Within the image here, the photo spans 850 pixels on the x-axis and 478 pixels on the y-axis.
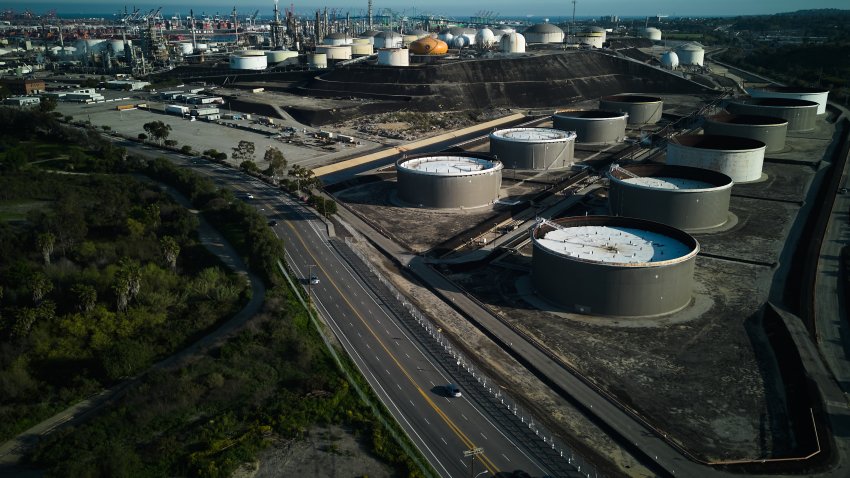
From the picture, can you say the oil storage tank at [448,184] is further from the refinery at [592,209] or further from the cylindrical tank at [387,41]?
the cylindrical tank at [387,41]

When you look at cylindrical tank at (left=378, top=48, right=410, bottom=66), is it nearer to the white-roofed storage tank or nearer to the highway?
the white-roofed storage tank

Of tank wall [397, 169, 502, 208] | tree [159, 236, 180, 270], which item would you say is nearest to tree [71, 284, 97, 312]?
tree [159, 236, 180, 270]

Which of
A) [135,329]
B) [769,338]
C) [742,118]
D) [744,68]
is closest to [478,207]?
[769,338]

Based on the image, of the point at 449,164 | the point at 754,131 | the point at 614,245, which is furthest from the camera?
the point at 754,131

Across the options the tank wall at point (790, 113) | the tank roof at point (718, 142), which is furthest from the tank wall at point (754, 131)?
the tank wall at point (790, 113)

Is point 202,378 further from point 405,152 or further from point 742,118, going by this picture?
point 742,118

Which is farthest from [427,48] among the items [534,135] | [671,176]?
[671,176]

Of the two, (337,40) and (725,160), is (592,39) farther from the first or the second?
(725,160)
